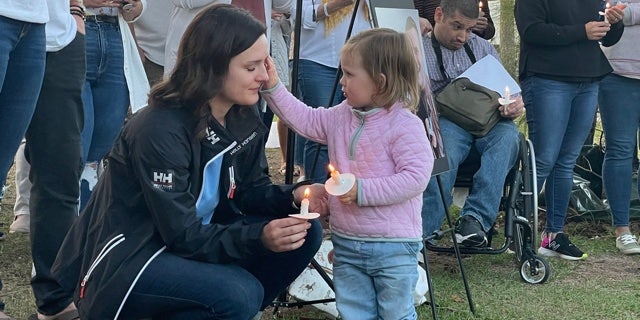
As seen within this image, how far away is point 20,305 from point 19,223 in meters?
1.12

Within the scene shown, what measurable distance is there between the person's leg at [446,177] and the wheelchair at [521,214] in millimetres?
117

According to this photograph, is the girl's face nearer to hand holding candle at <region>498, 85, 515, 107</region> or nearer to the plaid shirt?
hand holding candle at <region>498, 85, 515, 107</region>

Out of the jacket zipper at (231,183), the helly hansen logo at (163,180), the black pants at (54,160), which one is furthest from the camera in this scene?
the black pants at (54,160)

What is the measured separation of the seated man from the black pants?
195cm

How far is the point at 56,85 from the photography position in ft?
11.4

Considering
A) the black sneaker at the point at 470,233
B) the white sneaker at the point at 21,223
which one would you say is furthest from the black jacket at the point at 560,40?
the white sneaker at the point at 21,223

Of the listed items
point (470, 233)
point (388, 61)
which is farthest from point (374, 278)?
point (470, 233)

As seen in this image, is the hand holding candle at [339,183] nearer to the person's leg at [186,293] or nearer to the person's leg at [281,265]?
the person's leg at [281,265]

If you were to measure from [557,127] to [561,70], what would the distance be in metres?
0.33

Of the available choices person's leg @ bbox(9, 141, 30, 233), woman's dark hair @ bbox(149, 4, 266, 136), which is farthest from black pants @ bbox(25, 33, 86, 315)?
person's leg @ bbox(9, 141, 30, 233)

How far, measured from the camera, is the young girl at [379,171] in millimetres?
3352

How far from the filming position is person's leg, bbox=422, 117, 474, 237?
4855 millimetres

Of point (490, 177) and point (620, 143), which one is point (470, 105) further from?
point (620, 143)

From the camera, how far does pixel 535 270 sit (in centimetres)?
498
